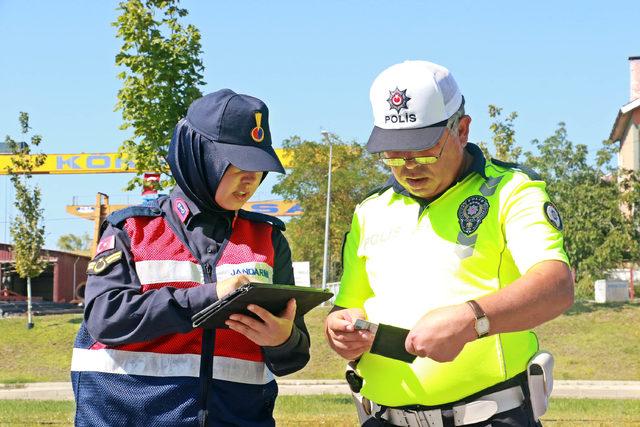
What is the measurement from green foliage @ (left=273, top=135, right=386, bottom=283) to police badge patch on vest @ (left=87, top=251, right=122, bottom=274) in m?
37.6

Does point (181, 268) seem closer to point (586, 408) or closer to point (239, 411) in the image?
point (239, 411)

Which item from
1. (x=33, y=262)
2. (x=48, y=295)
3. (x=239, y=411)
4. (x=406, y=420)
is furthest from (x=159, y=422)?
(x=48, y=295)

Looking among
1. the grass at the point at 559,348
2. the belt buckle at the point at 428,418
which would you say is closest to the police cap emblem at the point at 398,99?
the belt buckle at the point at 428,418

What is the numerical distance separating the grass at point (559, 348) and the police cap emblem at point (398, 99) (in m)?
19.9

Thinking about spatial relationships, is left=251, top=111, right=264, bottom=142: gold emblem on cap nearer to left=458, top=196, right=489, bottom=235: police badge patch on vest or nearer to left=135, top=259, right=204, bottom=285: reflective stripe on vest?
left=135, top=259, right=204, bottom=285: reflective stripe on vest

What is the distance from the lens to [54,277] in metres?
59.2

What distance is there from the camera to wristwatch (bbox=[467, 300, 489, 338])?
2734 mm

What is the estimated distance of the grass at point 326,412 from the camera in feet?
35.8

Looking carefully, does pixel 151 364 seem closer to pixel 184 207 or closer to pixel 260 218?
pixel 184 207

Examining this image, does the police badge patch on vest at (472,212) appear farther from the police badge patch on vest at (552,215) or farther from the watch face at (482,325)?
the watch face at (482,325)

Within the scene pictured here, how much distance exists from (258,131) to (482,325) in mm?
1243

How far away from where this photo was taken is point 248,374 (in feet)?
11.3

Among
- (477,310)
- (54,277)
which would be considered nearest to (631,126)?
(54,277)

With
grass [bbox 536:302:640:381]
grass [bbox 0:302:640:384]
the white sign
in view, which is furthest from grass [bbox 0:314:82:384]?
grass [bbox 536:302:640:381]
